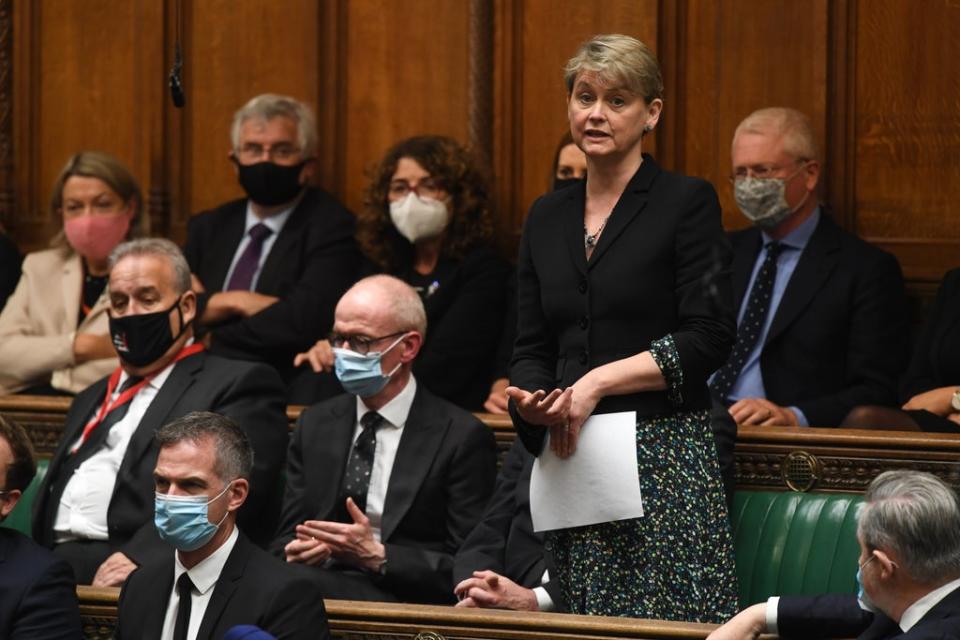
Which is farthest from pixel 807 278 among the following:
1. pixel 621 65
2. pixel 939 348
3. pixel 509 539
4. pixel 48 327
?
pixel 48 327

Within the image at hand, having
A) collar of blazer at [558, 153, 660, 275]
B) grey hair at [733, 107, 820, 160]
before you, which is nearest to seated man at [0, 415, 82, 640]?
collar of blazer at [558, 153, 660, 275]

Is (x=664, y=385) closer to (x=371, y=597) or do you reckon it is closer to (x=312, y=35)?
(x=371, y=597)

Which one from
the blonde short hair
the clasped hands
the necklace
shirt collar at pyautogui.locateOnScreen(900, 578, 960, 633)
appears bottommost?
the clasped hands

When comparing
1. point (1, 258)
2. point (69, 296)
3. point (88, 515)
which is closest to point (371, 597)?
point (88, 515)

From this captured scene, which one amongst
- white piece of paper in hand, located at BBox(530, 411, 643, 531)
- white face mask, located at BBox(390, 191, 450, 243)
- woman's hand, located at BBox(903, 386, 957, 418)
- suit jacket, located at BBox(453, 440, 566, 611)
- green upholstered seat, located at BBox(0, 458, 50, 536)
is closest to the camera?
white piece of paper in hand, located at BBox(530, 411, 643, 531)

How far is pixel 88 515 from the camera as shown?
176 inches

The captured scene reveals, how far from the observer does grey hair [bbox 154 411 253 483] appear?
3.63 meters

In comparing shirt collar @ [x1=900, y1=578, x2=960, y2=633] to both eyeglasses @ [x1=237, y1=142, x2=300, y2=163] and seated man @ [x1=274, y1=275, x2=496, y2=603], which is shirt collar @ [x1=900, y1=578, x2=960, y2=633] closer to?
seated man @ [x1=274, y1=275, x2=496, y2=603]

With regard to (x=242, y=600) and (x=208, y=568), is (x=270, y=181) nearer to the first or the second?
(x=208, y=568)

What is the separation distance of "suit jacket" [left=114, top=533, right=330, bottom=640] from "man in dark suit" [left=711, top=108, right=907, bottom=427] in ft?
4.91

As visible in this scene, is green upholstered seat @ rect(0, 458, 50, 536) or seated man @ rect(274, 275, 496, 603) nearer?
seated man @ rect(274, 275, 496, 603)

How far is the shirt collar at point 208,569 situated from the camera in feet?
11.7

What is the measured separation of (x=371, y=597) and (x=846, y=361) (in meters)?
1.58

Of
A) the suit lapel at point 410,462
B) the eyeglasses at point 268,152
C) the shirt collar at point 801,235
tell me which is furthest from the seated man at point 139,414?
the shirt collar at point 801,235
